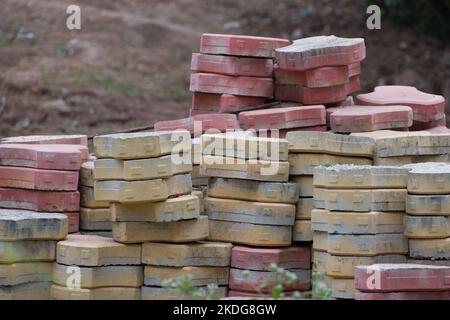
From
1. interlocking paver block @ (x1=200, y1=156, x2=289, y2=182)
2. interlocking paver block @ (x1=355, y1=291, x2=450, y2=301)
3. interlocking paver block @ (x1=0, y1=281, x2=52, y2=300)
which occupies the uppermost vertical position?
interlocking paver block @ (x1=200, y1=156, x2=289, y2=182)

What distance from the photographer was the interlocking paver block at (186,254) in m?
8.47

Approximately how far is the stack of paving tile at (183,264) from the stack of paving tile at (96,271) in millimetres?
89

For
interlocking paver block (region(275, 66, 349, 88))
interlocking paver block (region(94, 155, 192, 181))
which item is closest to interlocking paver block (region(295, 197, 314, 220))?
interlocking paver block (region(94, 155, 192, 181))

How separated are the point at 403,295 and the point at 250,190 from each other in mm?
1569

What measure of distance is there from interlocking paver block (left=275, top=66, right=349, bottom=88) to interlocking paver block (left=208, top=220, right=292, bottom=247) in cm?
143

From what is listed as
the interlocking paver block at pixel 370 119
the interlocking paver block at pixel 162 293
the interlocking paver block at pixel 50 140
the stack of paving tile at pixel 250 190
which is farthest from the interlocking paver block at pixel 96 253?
the interlocking paver block at pixel 370 119

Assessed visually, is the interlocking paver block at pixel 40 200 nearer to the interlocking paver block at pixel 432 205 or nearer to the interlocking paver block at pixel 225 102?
the interlocking paver block at pixel 225 102

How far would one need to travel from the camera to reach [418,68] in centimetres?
1853

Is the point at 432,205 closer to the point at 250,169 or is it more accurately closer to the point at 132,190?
the point at 250,169

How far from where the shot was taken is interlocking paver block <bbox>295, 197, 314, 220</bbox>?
870 cm

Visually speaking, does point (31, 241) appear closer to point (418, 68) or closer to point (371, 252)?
point (371, 252)

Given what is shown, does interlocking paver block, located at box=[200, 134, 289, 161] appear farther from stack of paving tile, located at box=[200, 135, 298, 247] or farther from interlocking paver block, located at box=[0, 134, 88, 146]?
interlocking paver block, located at box=[0, 134, 88, 146]

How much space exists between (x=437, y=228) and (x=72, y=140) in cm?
328

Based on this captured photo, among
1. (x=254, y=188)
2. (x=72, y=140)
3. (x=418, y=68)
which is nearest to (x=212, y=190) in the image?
(x=254, y=188)
